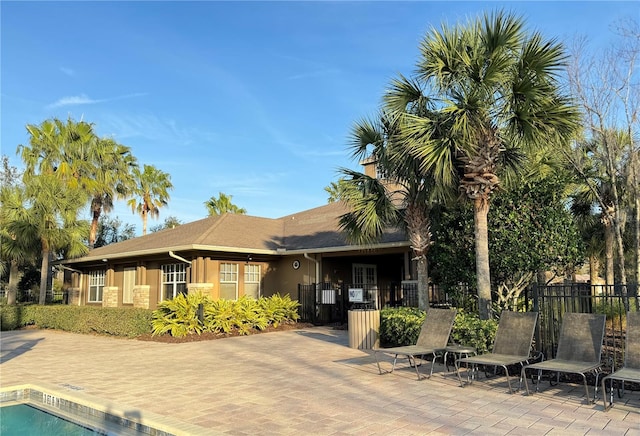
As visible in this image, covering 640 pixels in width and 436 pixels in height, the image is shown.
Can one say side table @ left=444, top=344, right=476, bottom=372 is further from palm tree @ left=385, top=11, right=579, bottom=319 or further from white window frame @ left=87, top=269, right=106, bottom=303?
white window frame @ left=87, top=269, right=106, bottom=303

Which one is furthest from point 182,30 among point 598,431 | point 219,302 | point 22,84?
point 598,431

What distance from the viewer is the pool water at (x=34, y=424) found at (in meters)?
5.96

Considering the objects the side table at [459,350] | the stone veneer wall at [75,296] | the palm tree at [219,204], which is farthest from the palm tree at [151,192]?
the side table at [459,350]

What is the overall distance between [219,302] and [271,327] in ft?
7.29

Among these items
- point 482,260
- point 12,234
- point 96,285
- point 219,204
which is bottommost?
point 96,285

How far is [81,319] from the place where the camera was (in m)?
16.7

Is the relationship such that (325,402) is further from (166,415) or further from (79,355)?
(79,355)

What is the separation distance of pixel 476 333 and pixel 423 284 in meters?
A: 2.94

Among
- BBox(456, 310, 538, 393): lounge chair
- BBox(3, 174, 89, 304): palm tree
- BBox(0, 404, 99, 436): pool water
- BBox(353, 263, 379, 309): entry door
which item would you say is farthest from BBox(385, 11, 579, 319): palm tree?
BBox(3, 174, 89, 304): palm tree

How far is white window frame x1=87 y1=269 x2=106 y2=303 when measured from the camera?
21516 millimetres

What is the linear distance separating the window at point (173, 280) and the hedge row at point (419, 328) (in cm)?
903

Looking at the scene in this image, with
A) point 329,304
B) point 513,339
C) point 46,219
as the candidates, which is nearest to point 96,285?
point 46,219

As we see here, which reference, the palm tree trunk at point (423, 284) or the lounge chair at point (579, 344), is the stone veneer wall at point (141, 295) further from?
the lounge chair at point (579, 344)

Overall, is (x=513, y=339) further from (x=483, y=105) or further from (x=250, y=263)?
(x=250, y=263)
